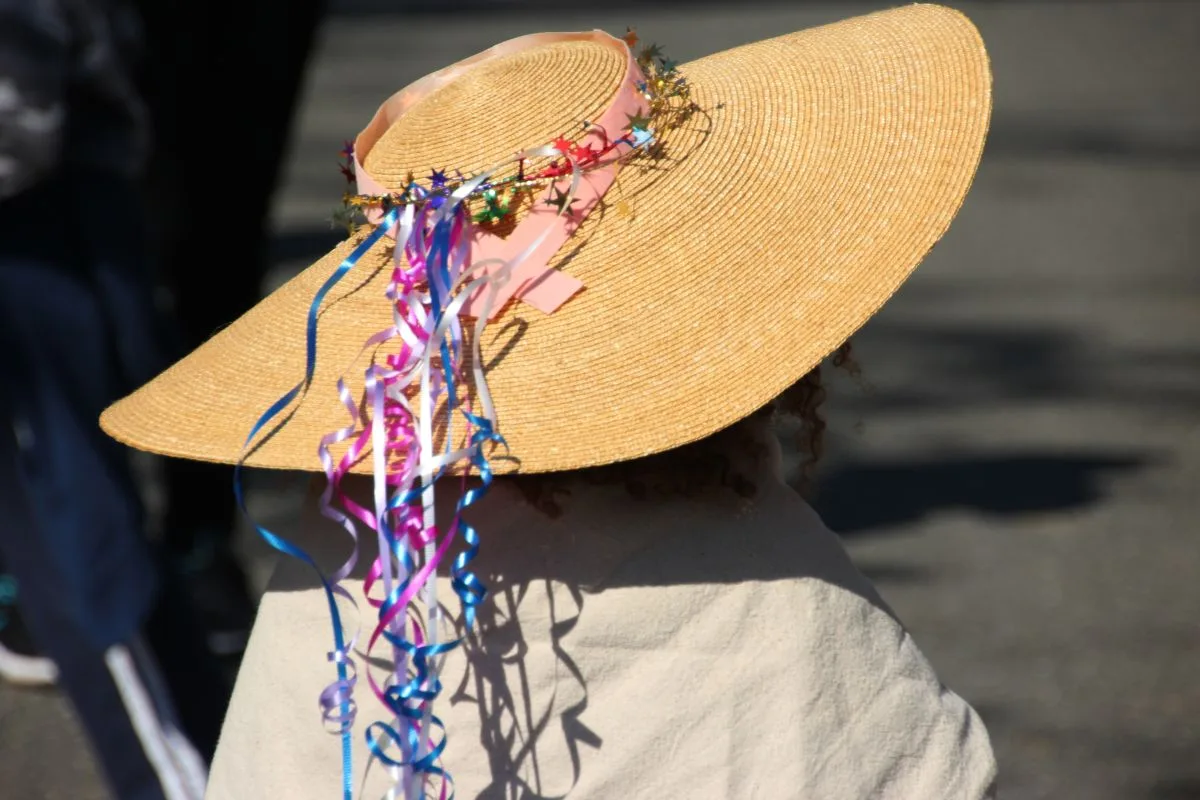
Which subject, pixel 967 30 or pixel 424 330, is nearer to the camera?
pixel 424 330

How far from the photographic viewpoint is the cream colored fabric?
1412 millimetres

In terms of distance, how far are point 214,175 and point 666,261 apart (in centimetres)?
235

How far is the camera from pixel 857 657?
1.44 meters

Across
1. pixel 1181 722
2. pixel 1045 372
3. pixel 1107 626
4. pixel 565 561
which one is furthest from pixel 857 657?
pixel 1045 372

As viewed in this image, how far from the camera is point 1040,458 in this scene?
4.48 meters

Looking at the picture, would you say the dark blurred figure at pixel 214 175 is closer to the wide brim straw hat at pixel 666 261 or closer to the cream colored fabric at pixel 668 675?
the wide brim straw hat at pixel 666 261

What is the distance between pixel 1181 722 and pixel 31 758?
2563 mm

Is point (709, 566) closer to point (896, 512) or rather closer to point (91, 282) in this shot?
point (91, 282)

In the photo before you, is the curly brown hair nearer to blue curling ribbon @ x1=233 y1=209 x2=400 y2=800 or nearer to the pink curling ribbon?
the pink curling ribbon

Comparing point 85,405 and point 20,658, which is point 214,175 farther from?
point 20,658

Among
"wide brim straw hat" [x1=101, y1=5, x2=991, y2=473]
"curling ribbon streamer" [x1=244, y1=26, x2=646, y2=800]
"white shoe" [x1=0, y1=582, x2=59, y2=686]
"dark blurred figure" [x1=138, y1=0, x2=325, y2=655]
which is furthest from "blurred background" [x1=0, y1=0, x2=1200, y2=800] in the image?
"curling ribbon streamer" [x1=244, y1=26, x2=646, y2=800]

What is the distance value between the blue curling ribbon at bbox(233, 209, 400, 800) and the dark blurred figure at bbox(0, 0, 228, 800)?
1328 mm

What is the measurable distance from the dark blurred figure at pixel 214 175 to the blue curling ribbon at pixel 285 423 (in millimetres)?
2084

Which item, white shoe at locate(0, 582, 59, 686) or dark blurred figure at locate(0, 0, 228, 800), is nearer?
dark blurred figure at locate(0, 0, 228, 800)
